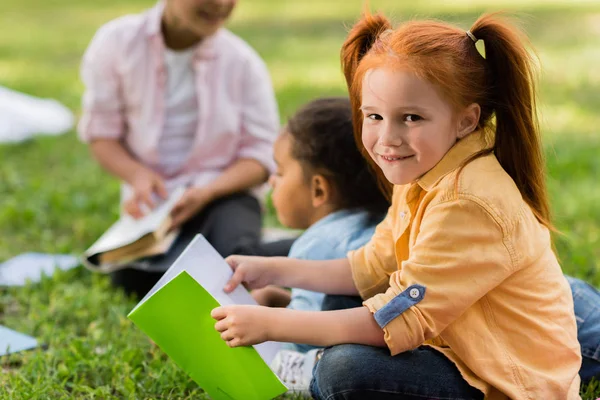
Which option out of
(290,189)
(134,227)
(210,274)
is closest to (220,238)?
(134,227)

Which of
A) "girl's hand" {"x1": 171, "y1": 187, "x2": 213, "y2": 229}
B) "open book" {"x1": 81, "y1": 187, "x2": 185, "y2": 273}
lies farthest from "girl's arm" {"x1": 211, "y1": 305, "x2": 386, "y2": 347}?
"girl's hand" {"x1": 171, "y1": 187, "x2": 213, "y2": 229}

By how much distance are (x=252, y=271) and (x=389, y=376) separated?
467 millimetres

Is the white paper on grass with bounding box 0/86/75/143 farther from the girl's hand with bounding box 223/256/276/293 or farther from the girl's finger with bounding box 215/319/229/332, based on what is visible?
the girl's finger with bounding box 215/319/229/332

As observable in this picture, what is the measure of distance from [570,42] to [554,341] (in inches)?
241

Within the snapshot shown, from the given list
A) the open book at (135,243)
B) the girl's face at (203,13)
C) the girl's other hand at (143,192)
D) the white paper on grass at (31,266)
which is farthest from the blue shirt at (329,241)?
the white paper on grass at (31,266)

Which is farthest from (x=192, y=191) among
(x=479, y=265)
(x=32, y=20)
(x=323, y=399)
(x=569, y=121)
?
(x=32, y=20)

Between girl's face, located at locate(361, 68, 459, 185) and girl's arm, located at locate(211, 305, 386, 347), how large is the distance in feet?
1.03

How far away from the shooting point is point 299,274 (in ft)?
6.99

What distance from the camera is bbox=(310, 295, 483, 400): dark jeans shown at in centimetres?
179

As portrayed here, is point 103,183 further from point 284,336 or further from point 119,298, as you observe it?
point 284,336

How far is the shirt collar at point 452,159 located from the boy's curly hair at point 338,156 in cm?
60

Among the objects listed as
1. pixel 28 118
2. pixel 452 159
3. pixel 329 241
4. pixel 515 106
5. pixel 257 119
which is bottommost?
pixel 28 118

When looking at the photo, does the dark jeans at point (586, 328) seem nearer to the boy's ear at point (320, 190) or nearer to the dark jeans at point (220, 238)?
the boy's ear at point (320, 190)

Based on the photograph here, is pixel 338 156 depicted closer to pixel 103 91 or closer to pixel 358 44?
pixel 358 44
